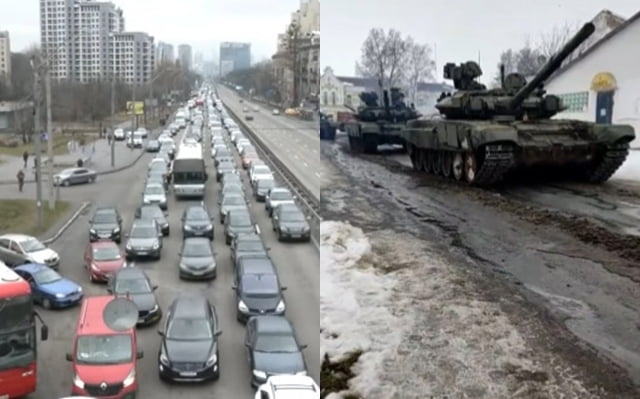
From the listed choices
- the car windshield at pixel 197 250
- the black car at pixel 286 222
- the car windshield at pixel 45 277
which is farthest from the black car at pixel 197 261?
the car windshield at pixel 45 277

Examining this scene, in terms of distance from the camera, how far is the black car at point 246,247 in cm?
656

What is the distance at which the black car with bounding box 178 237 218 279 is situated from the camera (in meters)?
6.39

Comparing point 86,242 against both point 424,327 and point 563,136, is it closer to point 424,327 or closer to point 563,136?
point 563,136

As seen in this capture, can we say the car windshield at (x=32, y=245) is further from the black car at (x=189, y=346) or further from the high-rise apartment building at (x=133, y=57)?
the high-rise apartment building at (x=133, y=57)

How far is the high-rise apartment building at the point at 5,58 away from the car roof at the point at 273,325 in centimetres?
1110

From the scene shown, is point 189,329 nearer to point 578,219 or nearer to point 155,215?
point 578,219

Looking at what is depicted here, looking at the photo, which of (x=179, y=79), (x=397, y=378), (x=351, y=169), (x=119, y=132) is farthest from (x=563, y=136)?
(x=119, y=132)

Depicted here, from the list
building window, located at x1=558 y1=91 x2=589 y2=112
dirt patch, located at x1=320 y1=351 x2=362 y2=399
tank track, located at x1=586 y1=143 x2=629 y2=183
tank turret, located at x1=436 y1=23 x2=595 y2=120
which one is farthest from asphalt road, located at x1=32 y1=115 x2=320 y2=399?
tank track, located at x1=586 y1=143 x2=629 y2=183

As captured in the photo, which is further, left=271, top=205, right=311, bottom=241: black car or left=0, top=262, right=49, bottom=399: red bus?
left=271, top=205, right=311, bottom=241: black car

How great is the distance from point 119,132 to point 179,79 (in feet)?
→ 5.77

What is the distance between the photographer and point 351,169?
15.8 ft

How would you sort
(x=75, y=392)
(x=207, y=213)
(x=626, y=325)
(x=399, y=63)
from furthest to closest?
(x=207, y=213) → (x=75, y=392) → (x=399, y=63) → (x=626, y=325)

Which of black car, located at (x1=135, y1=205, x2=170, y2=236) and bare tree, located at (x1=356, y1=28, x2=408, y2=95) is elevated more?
bare tree, located at (x1=356, y1=28, x2=408, y2=95)

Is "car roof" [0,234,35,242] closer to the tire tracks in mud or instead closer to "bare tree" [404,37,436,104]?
the tire tracks in mud
